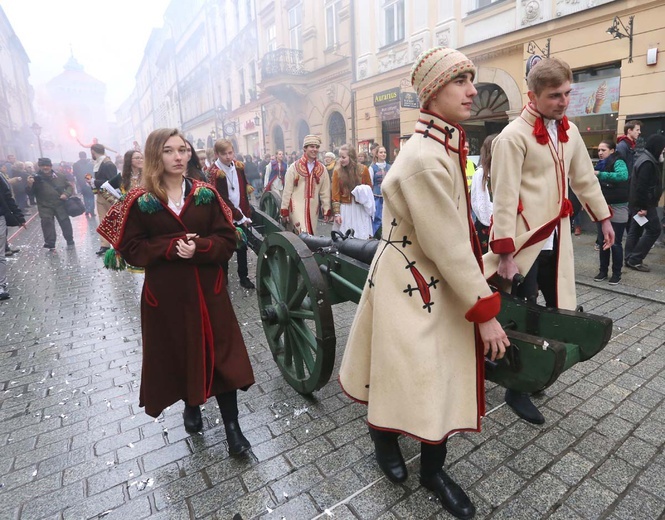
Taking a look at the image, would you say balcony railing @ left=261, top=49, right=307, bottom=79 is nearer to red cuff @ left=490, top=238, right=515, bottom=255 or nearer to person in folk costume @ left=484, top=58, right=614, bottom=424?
person in folk costume @ left=484, top=58, right=614, bottom=424

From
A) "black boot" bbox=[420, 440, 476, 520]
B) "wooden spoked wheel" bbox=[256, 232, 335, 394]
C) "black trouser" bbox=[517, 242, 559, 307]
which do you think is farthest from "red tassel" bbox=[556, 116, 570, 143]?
"black boot" bbox=[420, 440, 476, 520]

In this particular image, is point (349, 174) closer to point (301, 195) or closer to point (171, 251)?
point (301, 195)

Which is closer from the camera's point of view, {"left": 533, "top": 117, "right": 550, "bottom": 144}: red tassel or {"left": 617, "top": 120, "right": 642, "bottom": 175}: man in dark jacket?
{"left": 533, "top": 117, "right": 550, "bottom": 144}: red tassel

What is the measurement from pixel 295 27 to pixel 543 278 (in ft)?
65.8

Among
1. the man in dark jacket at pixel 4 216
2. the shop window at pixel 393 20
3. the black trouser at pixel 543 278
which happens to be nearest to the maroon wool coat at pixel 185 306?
the black trouser at pixel 543 278

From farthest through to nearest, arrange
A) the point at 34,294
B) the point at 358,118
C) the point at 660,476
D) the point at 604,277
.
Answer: the point at 358,118 → the point at 34,294 → the point at 604,277 → the point at 660,476

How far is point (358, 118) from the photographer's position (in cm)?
1534

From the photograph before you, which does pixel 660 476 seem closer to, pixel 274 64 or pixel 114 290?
pixel 114 290

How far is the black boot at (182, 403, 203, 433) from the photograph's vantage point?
8.84ft

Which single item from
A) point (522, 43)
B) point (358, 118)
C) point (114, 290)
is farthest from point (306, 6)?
point (114, 290)

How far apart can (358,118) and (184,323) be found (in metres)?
14.1

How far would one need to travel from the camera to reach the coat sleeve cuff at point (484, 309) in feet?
5.24

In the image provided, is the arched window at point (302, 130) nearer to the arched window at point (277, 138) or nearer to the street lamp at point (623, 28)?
the arched window at point (277, 138)

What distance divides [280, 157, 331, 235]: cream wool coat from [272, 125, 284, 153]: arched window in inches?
673
